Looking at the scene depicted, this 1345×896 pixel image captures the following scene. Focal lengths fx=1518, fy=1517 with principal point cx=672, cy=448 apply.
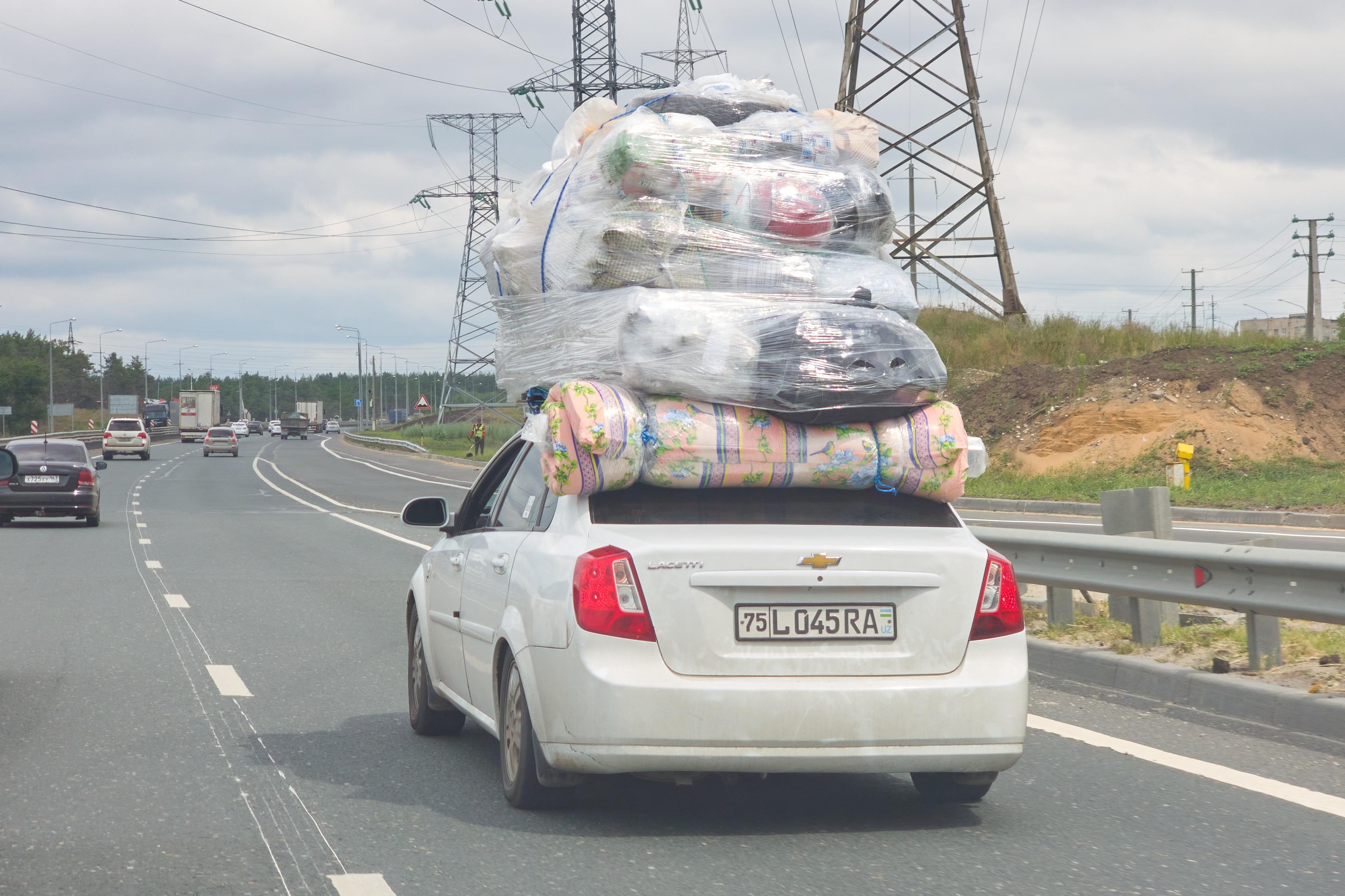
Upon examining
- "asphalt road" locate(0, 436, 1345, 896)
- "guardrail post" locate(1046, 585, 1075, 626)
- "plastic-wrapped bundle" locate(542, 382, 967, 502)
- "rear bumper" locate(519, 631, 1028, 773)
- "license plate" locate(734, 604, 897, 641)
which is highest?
"plastic-wrapped bundle" locate(542, 382, 967, 502)

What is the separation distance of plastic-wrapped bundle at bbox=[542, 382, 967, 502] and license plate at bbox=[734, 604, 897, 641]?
500 millimetres

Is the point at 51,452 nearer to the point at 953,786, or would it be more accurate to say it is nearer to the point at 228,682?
the point at 228,682

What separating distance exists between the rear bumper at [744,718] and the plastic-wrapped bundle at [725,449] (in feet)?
2.02

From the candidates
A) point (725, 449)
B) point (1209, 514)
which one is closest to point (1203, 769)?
point (725, 449)

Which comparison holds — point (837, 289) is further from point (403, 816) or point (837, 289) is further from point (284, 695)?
point (284, 695)

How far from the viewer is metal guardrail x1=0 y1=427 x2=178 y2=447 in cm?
6216

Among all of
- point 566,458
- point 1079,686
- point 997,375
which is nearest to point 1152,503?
point 1079,686

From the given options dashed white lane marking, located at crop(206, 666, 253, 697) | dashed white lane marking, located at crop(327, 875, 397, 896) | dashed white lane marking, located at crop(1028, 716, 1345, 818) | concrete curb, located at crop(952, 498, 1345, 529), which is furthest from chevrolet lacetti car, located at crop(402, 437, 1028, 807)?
concrete curb, located at crop(952, 498, 1345, 529)

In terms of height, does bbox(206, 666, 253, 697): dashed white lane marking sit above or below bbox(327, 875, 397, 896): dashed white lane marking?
below

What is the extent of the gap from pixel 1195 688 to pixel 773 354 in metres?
3.61

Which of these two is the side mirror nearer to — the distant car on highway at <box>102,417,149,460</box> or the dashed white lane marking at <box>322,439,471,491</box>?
the dashed white lane marking at <box>322,439,471,491</box>

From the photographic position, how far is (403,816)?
559 centimetres

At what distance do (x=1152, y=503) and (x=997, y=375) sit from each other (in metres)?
27.0

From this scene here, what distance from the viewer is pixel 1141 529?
934 centimetres
